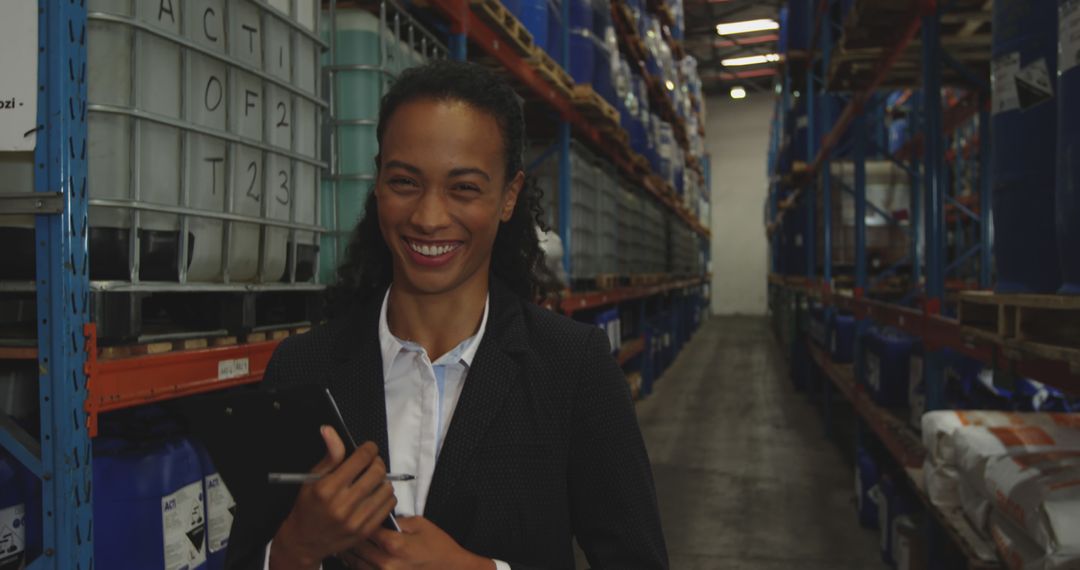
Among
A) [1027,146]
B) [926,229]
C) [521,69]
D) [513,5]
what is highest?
[513,5]

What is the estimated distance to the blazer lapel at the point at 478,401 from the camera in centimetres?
121

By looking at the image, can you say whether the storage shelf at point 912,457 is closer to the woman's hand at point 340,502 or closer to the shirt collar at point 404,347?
the shirt collar at point 404,347

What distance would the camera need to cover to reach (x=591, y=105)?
5.92 metres

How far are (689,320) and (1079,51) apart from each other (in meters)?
15.0

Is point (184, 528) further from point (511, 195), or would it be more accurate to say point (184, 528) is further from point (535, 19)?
point (535, 19)

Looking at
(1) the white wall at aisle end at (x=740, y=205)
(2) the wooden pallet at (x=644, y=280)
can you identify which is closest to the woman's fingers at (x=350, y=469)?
(2) the wooden pallet at (x=644, y=280)

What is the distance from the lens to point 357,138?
280 centimetres

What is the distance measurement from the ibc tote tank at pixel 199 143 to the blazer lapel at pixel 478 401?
2.96 ft

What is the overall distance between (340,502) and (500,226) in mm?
709

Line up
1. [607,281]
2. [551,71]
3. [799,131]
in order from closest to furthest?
[551,71], [607,281], [799,131]

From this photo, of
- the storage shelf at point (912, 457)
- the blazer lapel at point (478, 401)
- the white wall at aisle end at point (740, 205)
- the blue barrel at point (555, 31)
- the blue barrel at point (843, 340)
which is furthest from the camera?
the white wall at aisle end at point (740, 205)

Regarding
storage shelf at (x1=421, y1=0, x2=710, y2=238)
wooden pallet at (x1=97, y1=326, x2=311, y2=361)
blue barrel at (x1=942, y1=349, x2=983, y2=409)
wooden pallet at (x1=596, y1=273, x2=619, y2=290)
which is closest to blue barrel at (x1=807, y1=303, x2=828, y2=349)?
wooden pallet at (x1=596, y1=273, x2=619, y2=290)

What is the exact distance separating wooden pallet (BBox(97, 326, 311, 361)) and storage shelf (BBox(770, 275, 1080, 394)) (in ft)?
6.17

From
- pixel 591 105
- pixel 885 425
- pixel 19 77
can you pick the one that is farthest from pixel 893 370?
pixel 19 77
